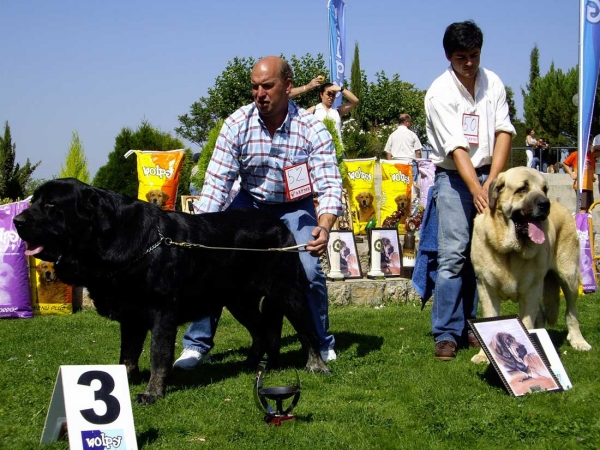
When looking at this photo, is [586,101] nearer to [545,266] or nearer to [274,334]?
[545,266]

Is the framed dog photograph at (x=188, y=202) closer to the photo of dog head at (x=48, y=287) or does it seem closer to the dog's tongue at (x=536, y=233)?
the photo of dog head at (x=48, y=287)

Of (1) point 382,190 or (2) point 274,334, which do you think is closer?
(2) point 274,334

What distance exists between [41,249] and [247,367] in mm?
1827

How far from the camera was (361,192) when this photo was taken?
11469 mm

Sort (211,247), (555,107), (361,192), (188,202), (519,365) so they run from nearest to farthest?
(519,365) → (211,247) → (188,202) → (361,192) → (555,107)

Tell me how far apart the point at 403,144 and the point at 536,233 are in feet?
32.4

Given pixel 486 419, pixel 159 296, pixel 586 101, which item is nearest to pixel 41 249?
pixel 159 296

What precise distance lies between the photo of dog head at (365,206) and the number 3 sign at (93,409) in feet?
28.0

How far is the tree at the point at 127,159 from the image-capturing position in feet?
39.4

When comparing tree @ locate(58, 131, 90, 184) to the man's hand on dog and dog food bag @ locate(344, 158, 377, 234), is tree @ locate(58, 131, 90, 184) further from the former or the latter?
the man's hand on dog

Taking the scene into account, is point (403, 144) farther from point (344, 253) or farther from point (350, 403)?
point (350, 403)

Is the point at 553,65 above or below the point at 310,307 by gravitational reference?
above

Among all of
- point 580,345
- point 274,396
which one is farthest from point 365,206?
point 274,396

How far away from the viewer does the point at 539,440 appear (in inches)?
131
